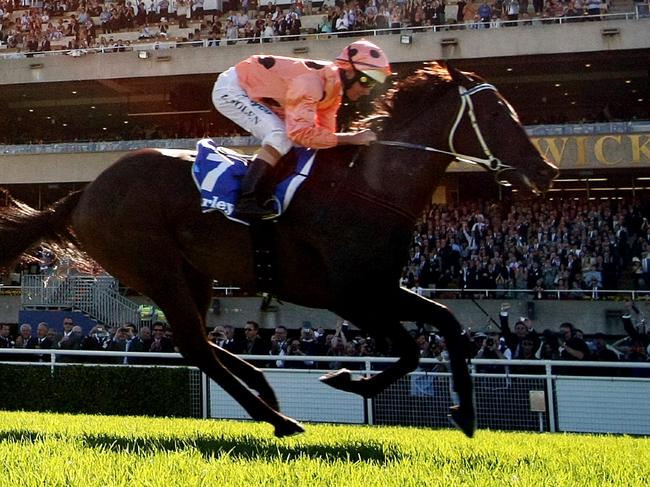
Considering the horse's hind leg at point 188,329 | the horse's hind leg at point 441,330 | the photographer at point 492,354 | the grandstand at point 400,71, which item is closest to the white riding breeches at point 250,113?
the horse's hind leg at point 188,329

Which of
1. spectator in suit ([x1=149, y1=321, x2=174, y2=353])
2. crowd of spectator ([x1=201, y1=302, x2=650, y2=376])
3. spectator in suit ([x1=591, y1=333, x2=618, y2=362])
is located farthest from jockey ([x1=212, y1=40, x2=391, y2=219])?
spectator in suit ([x1=149, y1=321, x2=174, y2=353])

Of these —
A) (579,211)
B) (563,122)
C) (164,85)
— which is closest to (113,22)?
(164,85)

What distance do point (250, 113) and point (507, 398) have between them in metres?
5.51

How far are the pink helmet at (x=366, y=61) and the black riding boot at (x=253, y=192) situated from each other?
30.1 inches

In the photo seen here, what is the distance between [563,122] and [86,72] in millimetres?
14460

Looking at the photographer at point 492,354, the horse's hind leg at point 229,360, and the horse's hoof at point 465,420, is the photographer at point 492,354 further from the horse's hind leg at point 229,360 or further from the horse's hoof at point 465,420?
the horse's hoof at point 465,420

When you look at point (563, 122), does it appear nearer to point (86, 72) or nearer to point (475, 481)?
point (86, 72)

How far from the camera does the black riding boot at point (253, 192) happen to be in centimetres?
468

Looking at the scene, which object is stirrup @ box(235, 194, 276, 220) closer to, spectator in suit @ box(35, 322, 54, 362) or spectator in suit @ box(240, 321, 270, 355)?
spectator in suit @ box(240, 321, 270, 355)

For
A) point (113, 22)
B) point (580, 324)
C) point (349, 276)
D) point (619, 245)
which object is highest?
point (113, 22)

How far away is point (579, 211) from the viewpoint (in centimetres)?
2005

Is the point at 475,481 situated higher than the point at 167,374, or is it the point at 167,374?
the point at 475,481

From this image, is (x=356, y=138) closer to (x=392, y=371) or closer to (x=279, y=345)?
(x=392, y=371)

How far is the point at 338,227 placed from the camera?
4578mm
